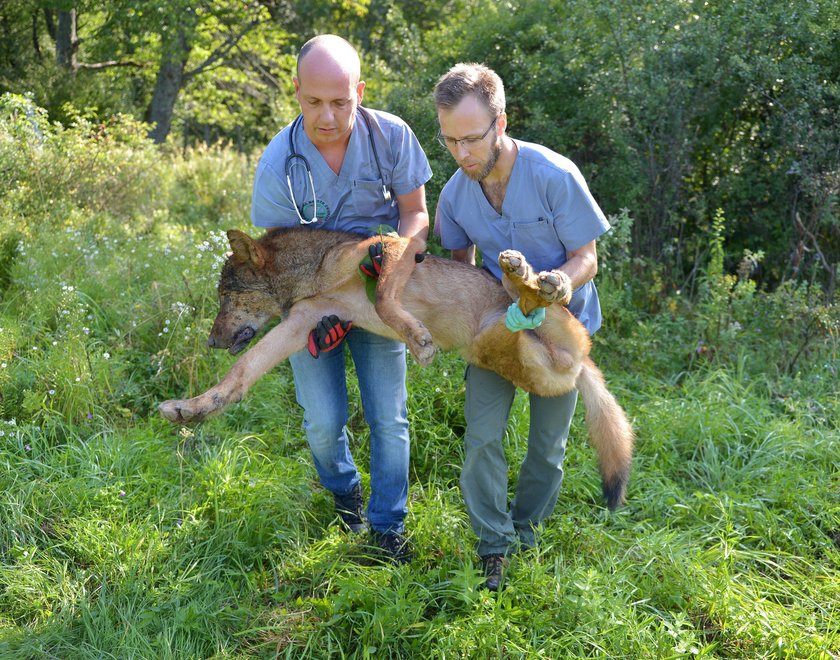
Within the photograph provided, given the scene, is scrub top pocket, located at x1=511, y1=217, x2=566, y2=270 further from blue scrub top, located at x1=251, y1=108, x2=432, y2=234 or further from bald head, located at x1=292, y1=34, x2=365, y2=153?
bald head, located at x1=292, y1=34, x2=365, y2=153

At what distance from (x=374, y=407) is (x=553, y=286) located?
4.08 ft

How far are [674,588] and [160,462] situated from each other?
3183mm

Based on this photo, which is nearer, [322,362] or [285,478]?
[322,362]

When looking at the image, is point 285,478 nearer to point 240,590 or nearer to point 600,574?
point 240,590

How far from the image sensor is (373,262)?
11.8 ft

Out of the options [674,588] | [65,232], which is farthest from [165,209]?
[674,588]

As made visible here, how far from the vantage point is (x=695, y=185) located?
7.94 metres

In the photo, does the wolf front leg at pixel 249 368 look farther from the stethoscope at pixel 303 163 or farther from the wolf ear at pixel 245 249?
the stethoscope at pixel 303 163

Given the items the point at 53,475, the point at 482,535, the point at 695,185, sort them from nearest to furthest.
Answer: the point at 482,535
the point at 53,475
the point at 695,185

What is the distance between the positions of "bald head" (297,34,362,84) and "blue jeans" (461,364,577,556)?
162cm

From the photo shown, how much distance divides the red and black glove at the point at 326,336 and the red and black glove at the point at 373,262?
29cm

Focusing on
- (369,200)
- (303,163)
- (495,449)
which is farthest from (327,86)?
(495,449)

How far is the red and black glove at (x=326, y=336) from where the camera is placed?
3.63 m

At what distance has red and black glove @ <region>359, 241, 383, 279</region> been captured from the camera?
352 cm
